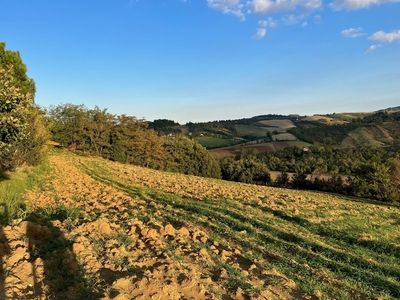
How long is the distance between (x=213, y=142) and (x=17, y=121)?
105 meters

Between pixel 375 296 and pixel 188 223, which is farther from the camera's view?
pixel 188 223

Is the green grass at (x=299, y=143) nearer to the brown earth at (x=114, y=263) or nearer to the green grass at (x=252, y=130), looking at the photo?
the green grass at (x=252, y=130)

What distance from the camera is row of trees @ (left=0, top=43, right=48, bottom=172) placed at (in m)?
9.80

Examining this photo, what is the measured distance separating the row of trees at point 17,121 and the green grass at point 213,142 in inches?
3244

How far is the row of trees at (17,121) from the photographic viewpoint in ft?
32.1

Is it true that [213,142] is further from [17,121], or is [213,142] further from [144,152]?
[17,121]

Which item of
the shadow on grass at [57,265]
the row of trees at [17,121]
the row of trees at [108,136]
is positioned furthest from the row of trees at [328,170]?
the shadow on grass at [57,265]

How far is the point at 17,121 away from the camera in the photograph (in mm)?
10070

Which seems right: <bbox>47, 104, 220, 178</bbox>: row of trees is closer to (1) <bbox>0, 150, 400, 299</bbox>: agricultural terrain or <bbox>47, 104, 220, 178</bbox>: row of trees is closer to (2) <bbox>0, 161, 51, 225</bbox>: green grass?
(2) <bbox>0, 161, 51, 225</bbox>: green grass

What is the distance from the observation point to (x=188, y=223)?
9844 millimetres

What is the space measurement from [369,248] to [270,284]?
5542 mm

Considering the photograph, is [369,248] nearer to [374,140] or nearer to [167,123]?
[374,140]

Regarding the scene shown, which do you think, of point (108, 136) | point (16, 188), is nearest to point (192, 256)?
point (16, 188)

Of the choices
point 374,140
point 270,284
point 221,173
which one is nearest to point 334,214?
point 270,284
